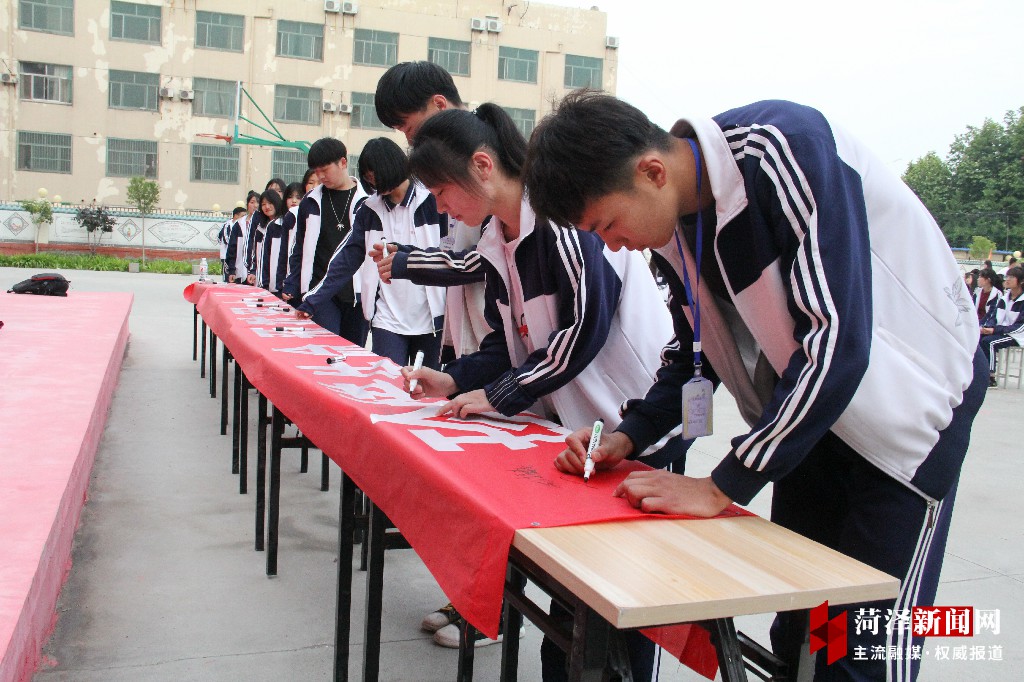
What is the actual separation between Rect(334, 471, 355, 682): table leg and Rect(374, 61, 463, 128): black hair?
1110 millimetres

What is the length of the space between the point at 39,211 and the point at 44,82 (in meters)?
4.26

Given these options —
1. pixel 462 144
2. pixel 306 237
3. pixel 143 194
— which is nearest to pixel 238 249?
pixel 306 237

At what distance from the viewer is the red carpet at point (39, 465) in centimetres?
175

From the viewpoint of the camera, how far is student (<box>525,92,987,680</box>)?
1.09 meters

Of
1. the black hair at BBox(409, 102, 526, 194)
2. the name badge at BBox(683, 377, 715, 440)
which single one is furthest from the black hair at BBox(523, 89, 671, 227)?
the black hair at BBox(409, 102, 526, 194)

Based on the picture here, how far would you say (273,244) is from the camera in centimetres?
676

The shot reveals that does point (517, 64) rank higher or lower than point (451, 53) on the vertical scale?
lower

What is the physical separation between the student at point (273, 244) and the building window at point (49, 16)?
21027 mm

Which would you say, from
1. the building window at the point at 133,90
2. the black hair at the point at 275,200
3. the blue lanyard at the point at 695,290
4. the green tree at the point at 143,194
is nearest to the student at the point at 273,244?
the black hair at the point at 275,200

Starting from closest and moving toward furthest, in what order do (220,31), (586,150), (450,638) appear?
1. (586,150)
2. (450,638)
3. (220,31)

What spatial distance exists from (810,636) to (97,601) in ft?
7.01

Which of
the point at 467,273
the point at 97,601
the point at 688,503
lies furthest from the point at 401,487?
the point at 97,601

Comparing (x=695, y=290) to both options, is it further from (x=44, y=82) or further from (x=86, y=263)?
(x=44, y=82)

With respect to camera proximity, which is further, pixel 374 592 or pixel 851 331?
pixel 374 592
